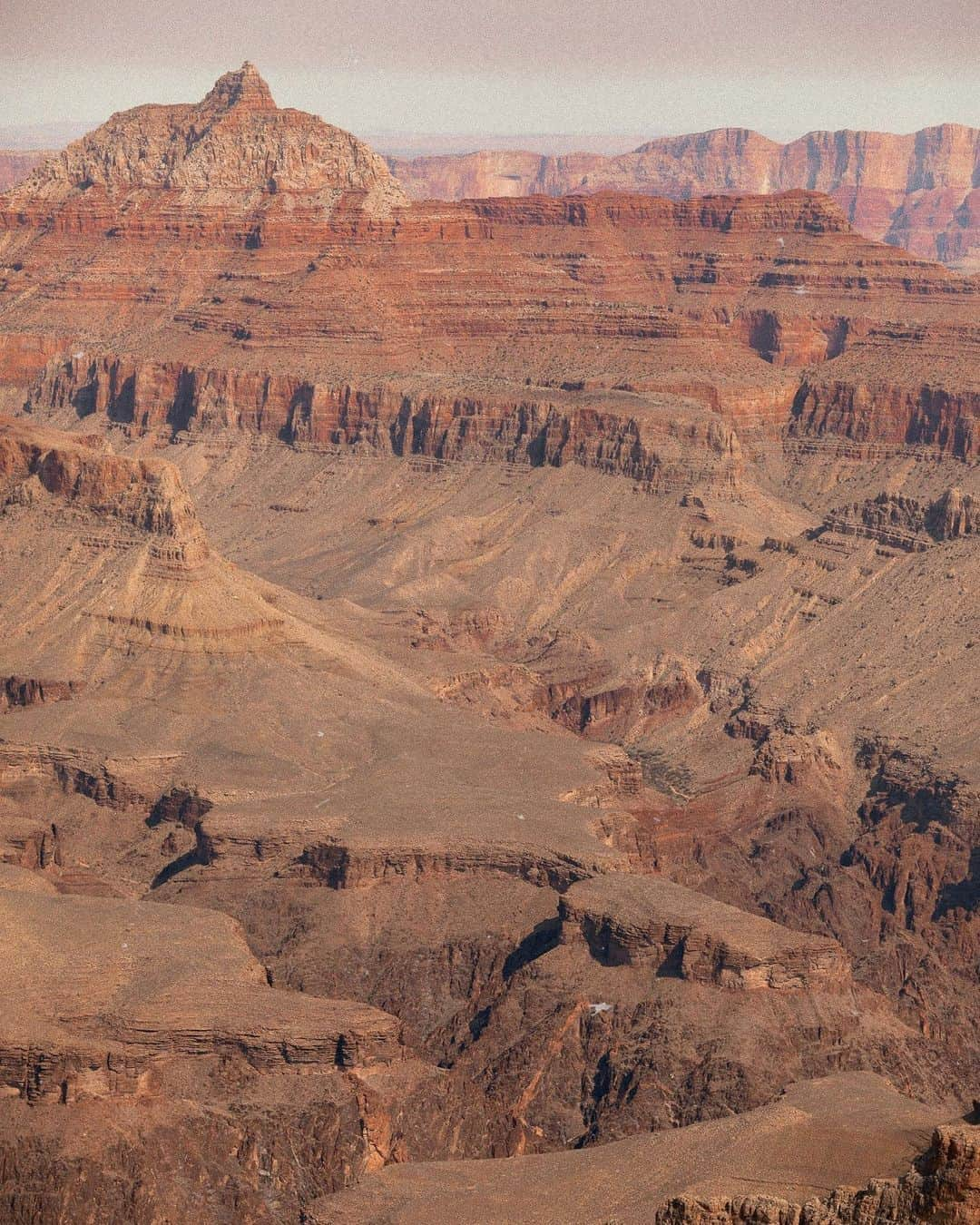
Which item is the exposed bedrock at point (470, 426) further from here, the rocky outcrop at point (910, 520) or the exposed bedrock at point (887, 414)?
the rocky outcrop at point (910, 520)

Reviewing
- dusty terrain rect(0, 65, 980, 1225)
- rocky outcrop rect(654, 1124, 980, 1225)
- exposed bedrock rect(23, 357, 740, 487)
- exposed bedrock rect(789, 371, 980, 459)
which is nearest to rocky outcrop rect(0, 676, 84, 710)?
dusty terrain rect(0, 65, 980, 1225)

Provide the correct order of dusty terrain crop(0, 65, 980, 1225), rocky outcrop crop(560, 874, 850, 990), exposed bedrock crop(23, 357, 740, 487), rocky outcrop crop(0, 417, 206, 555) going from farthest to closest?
exposed bedrock crop(23, 357, 740, 487) < rocky outcrop crop(0, 417, 206, 555) < rocky outcrop crop(560, 874, 850, 990) < dusty terrain crop(0, 65, 980, 1225)

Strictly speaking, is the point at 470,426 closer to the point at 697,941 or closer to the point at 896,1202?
the point at 697,941

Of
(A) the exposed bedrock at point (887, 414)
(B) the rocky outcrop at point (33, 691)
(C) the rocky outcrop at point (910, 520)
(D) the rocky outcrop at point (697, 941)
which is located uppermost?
(A) the exposed bedrock at point (887, 414)

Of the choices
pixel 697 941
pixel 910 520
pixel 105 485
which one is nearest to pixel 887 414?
pixel 910 520

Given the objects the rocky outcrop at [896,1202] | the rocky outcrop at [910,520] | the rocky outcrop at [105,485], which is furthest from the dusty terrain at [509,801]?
the rocky outcrop at [910,520]

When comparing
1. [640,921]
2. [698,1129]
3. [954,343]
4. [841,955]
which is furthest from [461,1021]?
[954,343]

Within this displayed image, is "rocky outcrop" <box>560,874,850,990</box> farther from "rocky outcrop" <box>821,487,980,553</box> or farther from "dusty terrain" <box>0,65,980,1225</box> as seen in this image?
"rocky outcrop" <box>821,487,980,553</box>
